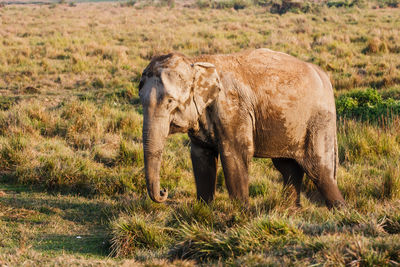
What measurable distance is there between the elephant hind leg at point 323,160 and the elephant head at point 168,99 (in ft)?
4.59

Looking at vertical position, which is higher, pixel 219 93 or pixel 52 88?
pixel 219 93

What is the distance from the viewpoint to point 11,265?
4.42m

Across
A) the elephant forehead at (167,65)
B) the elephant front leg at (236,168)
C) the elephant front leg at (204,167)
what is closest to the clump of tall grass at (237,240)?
the elephant front leg at (236,168)

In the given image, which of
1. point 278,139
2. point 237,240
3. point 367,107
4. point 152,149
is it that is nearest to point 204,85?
point 152,149

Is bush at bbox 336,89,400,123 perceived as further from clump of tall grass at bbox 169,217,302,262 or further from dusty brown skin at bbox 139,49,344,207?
clump of tall grass at bbox 169,217,302,262

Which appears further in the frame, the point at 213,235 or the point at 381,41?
the point at 381,41

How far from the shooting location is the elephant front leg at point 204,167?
605cm

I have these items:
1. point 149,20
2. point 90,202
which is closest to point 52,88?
point 90,202

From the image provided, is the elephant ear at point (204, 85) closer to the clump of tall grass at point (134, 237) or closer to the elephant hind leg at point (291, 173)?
the clump of tall grass at point (134, 237)

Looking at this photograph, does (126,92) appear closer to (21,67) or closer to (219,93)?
(21,67)

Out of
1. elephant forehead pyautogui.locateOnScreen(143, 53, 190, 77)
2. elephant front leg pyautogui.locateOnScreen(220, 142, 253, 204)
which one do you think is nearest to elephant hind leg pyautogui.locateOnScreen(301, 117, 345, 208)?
elephant front leg pyautogui.locateOnScreen(220, 142, 253, 204)

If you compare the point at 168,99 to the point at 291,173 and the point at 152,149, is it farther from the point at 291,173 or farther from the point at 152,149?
the point at 291,173

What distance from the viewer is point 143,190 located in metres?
7.23

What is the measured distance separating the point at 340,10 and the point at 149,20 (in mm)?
15086
